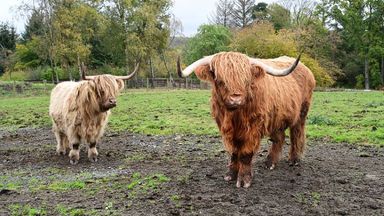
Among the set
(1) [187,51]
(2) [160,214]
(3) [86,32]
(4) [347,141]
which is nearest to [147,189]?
(2) [160,214]

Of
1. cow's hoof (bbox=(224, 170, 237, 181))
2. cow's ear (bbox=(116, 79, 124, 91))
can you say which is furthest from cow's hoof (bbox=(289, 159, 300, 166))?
cow's ear (bbox=(116, 79, 124, 91))

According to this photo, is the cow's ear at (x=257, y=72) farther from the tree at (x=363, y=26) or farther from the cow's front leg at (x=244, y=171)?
the tree at (x=363, y=26)

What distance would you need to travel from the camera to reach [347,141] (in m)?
8.04

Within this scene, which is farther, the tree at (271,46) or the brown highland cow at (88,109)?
the tree at (271,46)

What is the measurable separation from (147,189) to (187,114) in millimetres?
8185

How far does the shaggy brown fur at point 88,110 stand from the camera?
6766 millimetres

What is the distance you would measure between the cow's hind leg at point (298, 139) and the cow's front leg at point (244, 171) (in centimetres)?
139

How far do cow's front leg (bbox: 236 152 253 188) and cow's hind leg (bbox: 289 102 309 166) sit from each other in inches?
54.7

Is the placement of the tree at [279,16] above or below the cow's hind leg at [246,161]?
above

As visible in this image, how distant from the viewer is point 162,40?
120 ft

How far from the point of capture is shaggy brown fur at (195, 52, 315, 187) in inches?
178

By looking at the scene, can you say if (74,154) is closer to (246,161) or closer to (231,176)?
(231,176)

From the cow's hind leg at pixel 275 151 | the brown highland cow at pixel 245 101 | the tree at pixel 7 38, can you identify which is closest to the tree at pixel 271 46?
the tree at pixel 7 38

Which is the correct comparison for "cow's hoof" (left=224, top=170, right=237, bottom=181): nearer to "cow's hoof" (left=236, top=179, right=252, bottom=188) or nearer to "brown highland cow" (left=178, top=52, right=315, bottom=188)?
"brown highland cow" (left=178, top=52, right=315, bottom=188)
